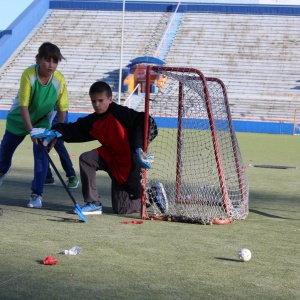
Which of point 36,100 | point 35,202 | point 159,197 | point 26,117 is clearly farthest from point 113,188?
point 36,100

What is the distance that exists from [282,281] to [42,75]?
3608 millimetres

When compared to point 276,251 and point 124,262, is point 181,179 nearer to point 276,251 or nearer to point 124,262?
point 276,251

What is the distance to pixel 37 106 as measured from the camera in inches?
292

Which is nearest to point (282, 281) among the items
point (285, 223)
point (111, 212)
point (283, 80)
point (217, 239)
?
point (217, 239)

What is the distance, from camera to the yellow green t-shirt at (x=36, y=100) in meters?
7.28

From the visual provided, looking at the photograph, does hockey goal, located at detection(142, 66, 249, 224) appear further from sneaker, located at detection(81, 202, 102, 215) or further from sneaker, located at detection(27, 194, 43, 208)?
sneaker, located at detection(27, 194, 43, 208)

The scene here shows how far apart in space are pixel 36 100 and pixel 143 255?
274 cm

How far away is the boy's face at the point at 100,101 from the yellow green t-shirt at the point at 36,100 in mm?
744

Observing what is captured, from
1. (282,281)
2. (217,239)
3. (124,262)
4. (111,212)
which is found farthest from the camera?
(111,212)

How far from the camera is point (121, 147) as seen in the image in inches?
274

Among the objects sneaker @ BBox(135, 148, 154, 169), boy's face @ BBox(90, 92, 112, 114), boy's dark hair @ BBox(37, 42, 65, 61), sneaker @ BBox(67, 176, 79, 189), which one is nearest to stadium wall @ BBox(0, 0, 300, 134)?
sneaker @ BBox(67, 176, 79, 189)

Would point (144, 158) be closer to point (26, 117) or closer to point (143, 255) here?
point (26, 117)

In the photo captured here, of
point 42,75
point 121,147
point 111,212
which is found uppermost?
point 42,75

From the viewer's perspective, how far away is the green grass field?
13.7 ft
